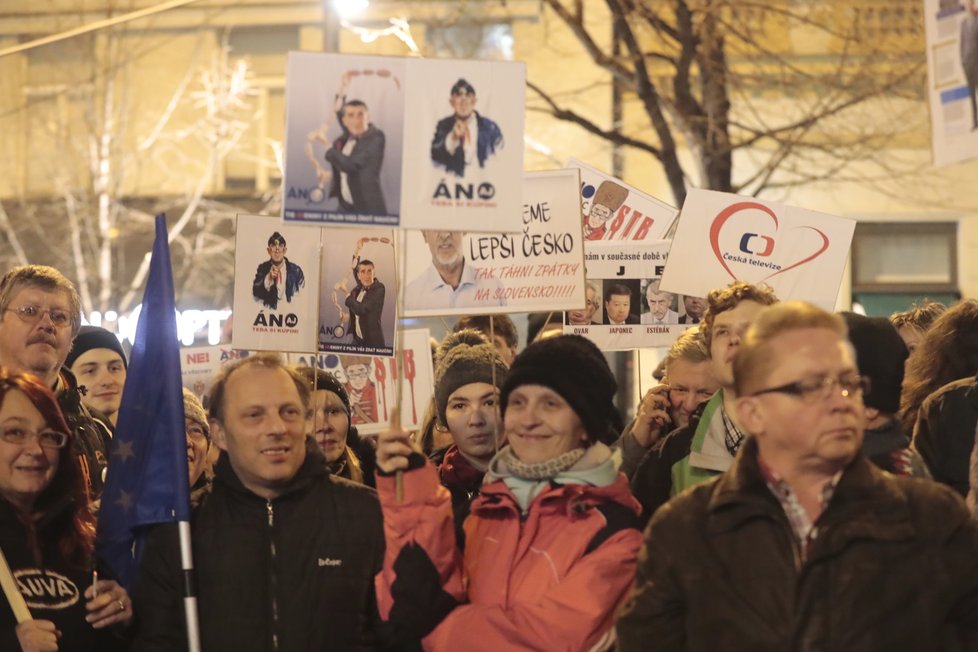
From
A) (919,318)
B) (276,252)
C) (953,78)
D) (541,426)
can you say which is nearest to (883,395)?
(541,426)

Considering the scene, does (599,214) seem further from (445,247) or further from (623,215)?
(445,247)

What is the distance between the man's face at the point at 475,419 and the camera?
229 inches

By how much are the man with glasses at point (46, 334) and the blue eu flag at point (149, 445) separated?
3.56 feet

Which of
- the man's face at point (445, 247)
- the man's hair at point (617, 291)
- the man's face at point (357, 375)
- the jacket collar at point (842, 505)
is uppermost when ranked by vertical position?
the man's face at point (445, 247)

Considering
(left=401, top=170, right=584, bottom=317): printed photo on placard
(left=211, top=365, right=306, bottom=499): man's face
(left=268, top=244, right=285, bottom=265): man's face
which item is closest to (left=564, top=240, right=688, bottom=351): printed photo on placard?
(left=401, top=170, right=584, bottom=317): printed photo on placard

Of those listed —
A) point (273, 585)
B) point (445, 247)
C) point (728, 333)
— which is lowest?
point (273, 585)

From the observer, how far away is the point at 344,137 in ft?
15.9

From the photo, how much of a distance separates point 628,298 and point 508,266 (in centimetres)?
154

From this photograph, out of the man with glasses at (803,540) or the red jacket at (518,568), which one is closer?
the man with glasses at (803,540)

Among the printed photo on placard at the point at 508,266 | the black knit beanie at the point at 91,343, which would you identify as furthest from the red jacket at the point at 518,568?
the black knit beanie at the point at 91,343

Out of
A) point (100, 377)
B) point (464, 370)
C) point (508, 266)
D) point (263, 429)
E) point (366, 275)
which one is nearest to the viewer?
point (263, 429)

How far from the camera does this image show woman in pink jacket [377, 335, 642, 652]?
4.28 meters

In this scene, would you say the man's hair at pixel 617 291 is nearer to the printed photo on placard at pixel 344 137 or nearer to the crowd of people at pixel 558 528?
the crowd of people at pixel 558 528

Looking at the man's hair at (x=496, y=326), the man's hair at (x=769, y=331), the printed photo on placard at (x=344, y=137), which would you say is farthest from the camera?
the man's hair at (x=496, y=326)
